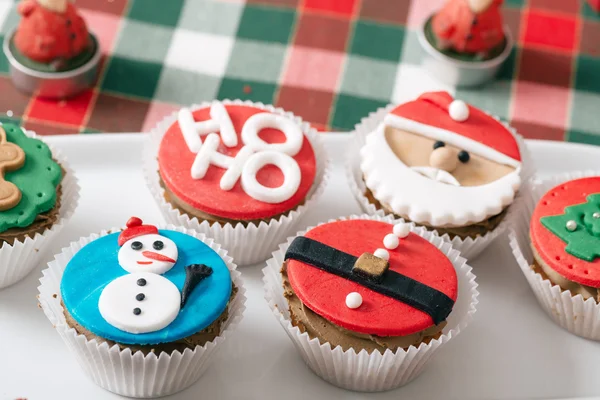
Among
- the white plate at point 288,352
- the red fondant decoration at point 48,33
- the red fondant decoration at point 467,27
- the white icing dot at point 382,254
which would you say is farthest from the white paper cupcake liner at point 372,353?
the red fondant decoration at point 48,33

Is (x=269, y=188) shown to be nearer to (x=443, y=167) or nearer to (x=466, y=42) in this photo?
(x=443, y=167)

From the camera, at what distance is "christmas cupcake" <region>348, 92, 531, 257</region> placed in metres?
2.79

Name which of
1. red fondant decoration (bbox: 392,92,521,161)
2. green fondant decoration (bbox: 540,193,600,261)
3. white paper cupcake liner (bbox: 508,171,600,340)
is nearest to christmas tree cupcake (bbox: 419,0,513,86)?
red fondant decoration (bbox: 392,92,521,161)

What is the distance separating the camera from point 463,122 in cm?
303

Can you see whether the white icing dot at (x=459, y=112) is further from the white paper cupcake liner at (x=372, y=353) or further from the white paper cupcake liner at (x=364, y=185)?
the white paper cupcake liner at (x=372, y=353)

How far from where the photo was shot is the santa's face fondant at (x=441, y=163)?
2791 millimetres

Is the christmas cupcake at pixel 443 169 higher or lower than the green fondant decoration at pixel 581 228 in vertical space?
lower

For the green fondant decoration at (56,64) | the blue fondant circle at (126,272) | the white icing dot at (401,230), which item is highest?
the white icing dot at (401,230)

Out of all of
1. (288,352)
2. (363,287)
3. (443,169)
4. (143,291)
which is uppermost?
(443,169)

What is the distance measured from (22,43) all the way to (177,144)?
122cm

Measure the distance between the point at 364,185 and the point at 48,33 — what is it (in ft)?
4.93

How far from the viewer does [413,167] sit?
2.88 meters

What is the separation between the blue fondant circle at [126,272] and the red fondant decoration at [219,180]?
0.19 meters

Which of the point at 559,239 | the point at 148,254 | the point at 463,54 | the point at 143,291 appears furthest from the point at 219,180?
the point at 463,54
